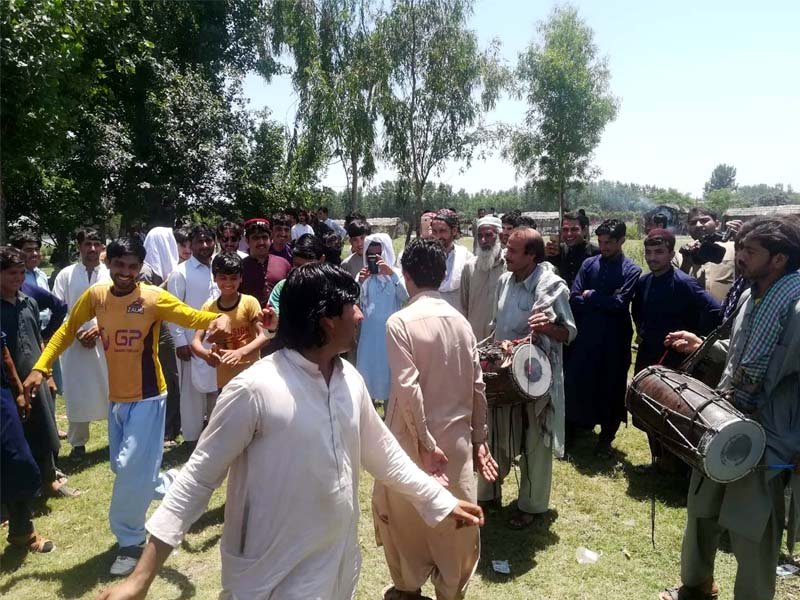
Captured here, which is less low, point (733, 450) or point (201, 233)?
point (201, 233)

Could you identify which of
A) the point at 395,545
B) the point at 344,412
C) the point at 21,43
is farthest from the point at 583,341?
the point at 21,43

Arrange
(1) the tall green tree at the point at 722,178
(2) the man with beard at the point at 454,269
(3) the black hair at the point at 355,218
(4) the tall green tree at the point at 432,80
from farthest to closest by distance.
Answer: (1) the tall green tree at the point at 722,178 < (4) the tall green tree at the point at 432,80 < (3) the black hair at the point at 355,218 < (2) the man with beard at the point at 454,269

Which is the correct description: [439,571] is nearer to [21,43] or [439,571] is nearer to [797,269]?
[797,269]

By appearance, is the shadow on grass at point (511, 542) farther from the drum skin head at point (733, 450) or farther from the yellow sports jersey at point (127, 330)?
the yellow sports jersey at point (127, 330)

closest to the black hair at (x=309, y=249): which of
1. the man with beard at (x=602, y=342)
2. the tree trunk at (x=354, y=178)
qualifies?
the man with beard at (x=602, y=342)

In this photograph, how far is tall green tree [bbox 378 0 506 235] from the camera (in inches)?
716

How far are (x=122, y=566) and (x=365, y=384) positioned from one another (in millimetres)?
1943

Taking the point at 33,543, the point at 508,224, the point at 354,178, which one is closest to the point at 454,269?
the point at 508,224

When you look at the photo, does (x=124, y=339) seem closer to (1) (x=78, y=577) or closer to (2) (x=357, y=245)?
(1) (x=78, y=577)

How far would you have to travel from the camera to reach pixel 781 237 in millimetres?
2652

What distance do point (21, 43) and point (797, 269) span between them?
27.9 ft

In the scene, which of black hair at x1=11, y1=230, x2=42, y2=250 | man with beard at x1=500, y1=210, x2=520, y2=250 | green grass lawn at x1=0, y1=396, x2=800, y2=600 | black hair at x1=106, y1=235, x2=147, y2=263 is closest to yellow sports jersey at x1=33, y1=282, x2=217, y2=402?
black hair at x1=106, y1=235, x2=147, y2=263

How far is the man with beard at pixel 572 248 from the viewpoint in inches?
236

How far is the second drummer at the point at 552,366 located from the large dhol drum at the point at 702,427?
0.79 m
